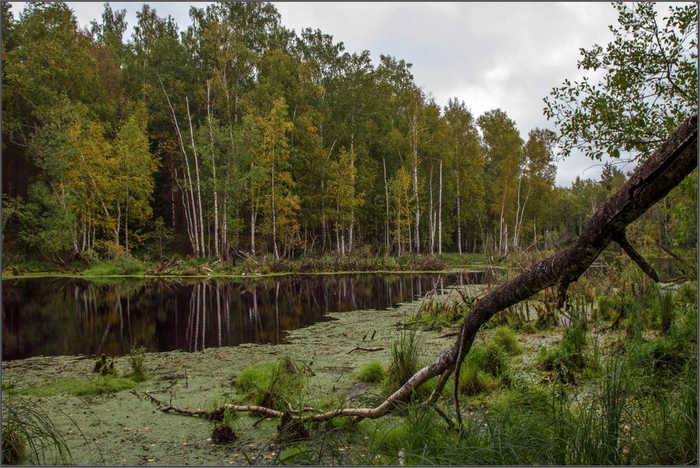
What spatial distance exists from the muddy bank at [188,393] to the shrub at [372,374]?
0.19 meters

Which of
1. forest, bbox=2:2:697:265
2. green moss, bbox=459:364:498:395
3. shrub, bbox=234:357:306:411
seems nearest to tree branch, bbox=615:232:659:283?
shrub, bbox=234:357:306:411

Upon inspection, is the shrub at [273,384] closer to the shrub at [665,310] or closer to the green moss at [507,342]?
the green moss at [507,342]

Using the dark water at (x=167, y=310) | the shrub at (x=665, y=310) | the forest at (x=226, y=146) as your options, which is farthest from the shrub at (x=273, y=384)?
the forest at (x=226, y=146)

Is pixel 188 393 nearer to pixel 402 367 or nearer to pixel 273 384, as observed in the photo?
pixel 273 384

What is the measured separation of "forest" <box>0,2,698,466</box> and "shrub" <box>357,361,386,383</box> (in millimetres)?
31

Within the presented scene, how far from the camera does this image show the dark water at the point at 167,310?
30.4 feet

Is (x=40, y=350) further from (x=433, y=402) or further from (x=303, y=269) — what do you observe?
(x=303, y=269)

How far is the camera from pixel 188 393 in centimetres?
588

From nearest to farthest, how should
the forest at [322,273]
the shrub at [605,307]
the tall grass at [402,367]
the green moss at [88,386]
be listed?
the forest at [322,273], the tall grass at [402,367], the green moss at [88,386], the shrub at [605,307]

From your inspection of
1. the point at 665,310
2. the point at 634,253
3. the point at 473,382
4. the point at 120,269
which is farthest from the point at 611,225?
the point at 120,269

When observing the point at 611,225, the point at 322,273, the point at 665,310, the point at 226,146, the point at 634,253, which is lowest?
the point at 322,273

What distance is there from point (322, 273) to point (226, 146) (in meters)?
11.0

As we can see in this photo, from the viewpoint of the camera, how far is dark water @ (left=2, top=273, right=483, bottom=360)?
9273mm

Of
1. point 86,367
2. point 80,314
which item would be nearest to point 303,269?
point 80,314
